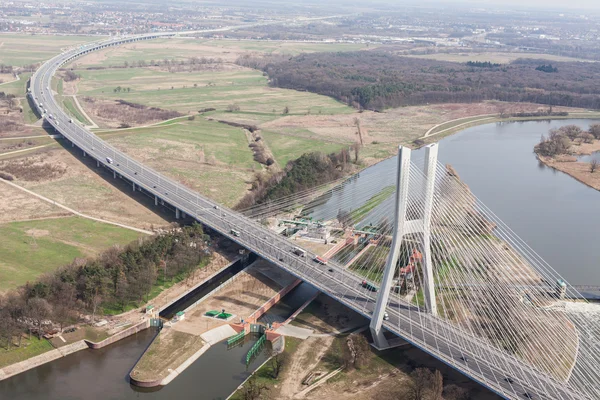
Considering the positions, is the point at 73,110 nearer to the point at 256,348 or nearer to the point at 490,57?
the point at 256,348

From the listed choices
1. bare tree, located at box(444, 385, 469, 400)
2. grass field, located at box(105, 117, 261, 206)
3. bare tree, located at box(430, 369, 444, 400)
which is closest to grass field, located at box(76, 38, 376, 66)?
grass field, located at box(105, 117, 261, 206)

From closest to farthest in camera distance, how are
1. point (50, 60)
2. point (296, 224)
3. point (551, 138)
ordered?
point (296, 224)
point (551, 138)
point (50, 60)

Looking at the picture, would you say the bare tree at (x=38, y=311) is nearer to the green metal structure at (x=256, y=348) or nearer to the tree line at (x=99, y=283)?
the tree line at (x=99, y=283)

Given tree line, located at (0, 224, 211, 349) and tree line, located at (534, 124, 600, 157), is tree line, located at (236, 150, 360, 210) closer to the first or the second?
tree line, located at (0, 224, 211, 349)

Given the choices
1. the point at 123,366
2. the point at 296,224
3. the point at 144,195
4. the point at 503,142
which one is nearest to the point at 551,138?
the point at 503,142

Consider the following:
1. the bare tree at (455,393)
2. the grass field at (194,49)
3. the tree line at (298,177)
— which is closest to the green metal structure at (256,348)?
the bare tree at (455,393)

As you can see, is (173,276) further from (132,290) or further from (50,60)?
(50,60)
